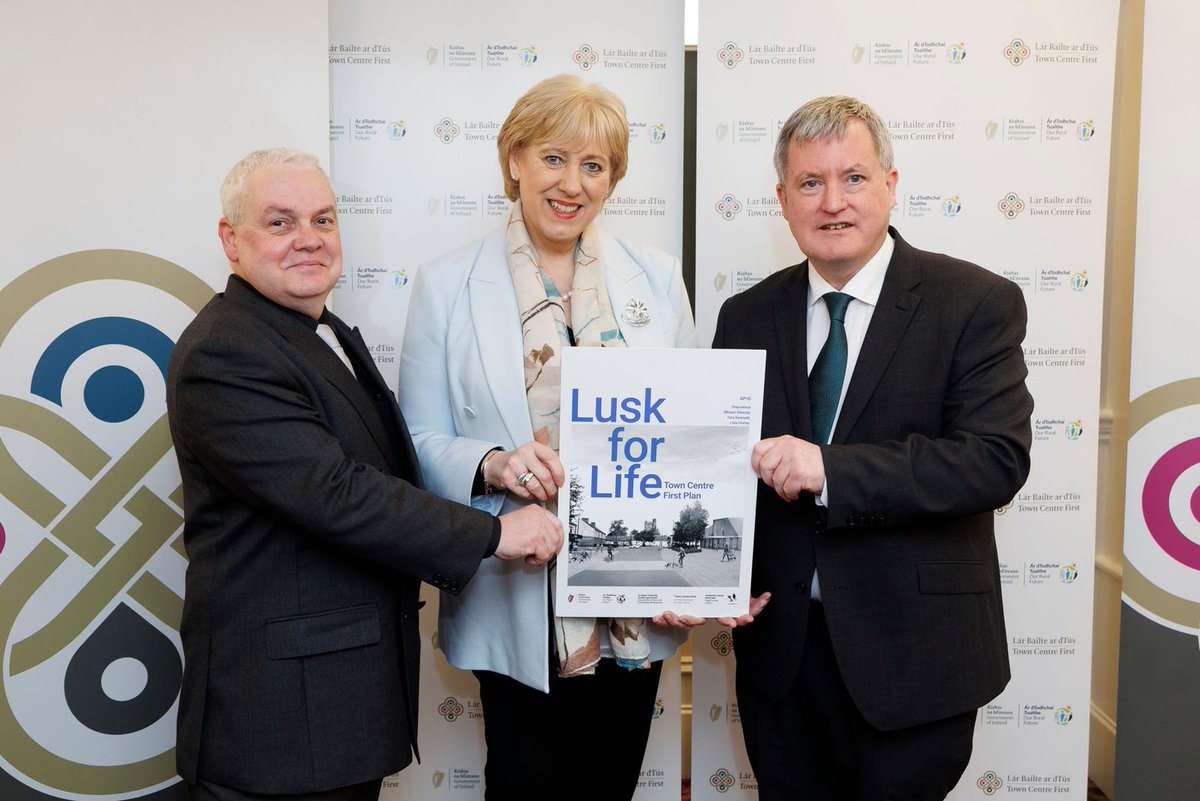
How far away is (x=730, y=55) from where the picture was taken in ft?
10.3

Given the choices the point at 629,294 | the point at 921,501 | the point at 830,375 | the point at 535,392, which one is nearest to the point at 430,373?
the point at 535,392

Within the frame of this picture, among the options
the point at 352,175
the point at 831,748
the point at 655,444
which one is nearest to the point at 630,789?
the point at 831,748

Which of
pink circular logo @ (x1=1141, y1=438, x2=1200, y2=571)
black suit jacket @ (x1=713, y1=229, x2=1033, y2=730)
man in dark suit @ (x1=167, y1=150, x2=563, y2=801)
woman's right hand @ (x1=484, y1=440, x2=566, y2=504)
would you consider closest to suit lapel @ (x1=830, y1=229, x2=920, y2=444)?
black suit jacket @ (x1=713, y1=229, x2=1033, y2=730)

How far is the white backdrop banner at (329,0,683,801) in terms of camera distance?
3.21 metres

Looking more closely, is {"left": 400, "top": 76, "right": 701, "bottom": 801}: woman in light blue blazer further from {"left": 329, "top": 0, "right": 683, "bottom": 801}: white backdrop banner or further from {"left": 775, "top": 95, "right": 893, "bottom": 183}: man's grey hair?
{"left": 329, "top": 0, "right": 683, "bottom": 801}: white backdrop banner

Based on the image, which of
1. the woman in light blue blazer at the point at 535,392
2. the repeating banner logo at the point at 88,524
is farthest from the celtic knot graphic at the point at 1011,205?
the repeating banner logo at the point at 88,524

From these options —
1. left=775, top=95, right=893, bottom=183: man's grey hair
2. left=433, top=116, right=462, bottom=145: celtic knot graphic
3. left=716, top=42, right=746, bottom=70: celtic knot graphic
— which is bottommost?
left=775, top=95, right=893, bottom=183: man's grey hair

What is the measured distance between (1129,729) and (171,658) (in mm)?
3236

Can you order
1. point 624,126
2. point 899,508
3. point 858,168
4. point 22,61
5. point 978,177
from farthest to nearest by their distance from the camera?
point 978,177 → point 22,61 → point 624,126 → point 858,168 → point 899,508

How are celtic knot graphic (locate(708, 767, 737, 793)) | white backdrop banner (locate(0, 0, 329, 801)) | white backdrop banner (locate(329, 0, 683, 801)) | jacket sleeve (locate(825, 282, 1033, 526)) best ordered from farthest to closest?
celtic knot graphic (locate(708, 767, 737, 793)) < white backdrop banner (locate(329, 0, 683, 801)) < white backdrop banner (locate(0, 0, 329, 801)) < jacket sleeve (locate(825, 282, 1033, 526))

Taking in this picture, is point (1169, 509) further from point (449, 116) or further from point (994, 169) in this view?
point (449, 116)

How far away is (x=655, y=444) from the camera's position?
2.10 metres

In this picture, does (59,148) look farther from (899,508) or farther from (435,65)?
(899,508)

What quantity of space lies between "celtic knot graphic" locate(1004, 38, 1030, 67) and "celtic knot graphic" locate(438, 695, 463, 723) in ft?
9.63
